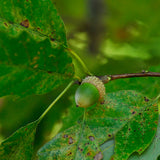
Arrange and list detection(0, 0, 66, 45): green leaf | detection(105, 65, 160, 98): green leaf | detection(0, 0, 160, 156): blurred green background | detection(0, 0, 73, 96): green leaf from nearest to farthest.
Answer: detection(0, 0, 73, 96): green leaf → detection(0, 0, 66, 45): green leaf → detection(105, 65, 160, 98): green leaf → detection(0, 0, 160, 156): blurred green background

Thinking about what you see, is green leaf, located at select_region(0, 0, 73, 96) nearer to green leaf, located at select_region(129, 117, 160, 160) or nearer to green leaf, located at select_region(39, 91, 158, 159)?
green leaf, located at select_region(39, 91, 158, 159)

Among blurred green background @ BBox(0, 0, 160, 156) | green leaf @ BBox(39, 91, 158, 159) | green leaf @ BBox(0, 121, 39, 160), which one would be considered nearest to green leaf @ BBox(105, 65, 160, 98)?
blurred green background @ BBox(0, 0, 160, 156)

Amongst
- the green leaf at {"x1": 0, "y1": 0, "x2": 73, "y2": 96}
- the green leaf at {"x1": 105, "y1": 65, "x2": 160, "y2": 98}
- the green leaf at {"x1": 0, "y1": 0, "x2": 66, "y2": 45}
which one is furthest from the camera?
the green leaf at {"x1": 105, "y1": 65, "x2": 160, "y2": 98}

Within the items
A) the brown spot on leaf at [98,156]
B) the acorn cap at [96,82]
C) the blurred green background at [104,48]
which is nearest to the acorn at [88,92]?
the acorn cap at [96,82]

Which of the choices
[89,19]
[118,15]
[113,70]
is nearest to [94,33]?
[89,19]

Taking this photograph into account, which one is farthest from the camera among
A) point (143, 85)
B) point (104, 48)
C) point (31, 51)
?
point (104, 48)

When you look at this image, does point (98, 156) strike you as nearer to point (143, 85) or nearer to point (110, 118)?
point (110, 118)

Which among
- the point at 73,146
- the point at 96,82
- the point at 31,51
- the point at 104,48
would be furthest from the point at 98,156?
the point at 104,48
